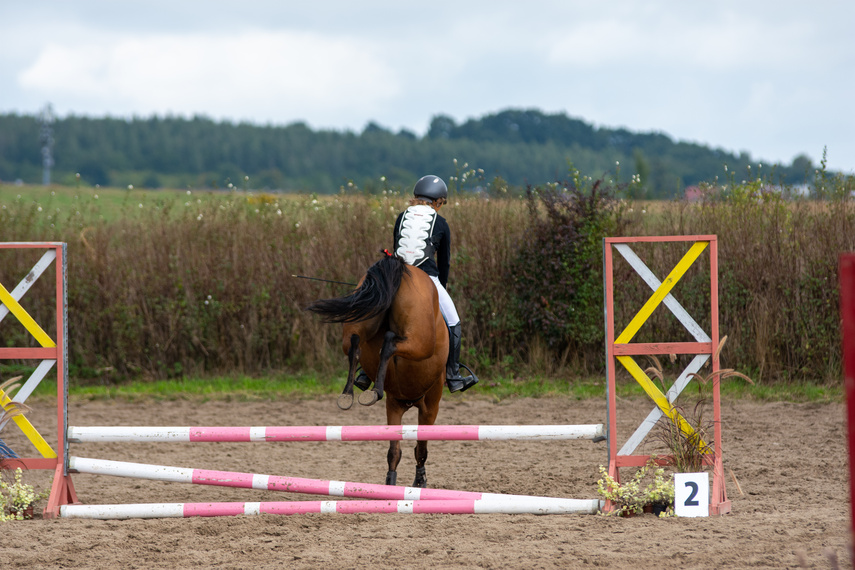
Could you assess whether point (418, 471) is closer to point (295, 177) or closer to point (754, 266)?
point (754, 266)

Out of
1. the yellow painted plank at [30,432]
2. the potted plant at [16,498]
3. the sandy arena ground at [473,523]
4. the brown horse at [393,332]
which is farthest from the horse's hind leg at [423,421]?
the potted plant at [16,498]

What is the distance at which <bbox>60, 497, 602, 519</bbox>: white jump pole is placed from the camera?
4.80m

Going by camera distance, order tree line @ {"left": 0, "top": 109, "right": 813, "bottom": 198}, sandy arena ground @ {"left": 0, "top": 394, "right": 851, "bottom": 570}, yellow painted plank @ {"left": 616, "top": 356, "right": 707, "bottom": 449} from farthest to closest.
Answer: tree line @ {"left": 0, "top": 109, "right": 813, "bottom": 198}, yellow painted plank @ {"left": 616, "top": 356, "right": 707, "bottom": 449}, sandy arena ground @ {"left": 0, "top": 394, "right": 851, "bottom": 570}

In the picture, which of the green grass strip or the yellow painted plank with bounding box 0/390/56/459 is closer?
the yellow painted plank with bounding box 0/390/56/459

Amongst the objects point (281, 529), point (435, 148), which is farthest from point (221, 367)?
point (435, 148)

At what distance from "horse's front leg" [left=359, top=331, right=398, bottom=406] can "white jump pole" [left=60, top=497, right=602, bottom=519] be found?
68 centimetres

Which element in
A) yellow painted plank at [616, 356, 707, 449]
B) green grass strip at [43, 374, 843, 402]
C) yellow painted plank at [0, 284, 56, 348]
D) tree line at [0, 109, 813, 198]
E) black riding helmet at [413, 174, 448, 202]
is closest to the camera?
yellow painted plank at [616, 356, 707, 449]

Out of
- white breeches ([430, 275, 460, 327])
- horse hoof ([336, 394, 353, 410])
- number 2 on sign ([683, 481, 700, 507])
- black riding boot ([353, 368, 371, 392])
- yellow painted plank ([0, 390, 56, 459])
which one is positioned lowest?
number 2 on sign ([683, 481, 700, 507])

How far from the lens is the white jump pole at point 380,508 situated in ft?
15.8

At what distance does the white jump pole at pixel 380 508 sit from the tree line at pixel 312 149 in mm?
60757

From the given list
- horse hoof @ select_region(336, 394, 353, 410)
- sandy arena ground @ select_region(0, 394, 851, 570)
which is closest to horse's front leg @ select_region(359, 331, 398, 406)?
horse hoof @ select_region(336, 394, 353, 410)

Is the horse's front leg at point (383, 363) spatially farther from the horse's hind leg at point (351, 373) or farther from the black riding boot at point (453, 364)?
the black riding boot at point (453, 364)

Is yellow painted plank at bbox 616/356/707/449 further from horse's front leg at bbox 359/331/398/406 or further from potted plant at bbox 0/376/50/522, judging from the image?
potted plant at bbox 0/376/50/522

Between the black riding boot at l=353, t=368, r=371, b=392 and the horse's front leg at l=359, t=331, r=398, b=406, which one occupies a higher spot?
the horse's front leg at l=359, t=331, r=398, b=406
